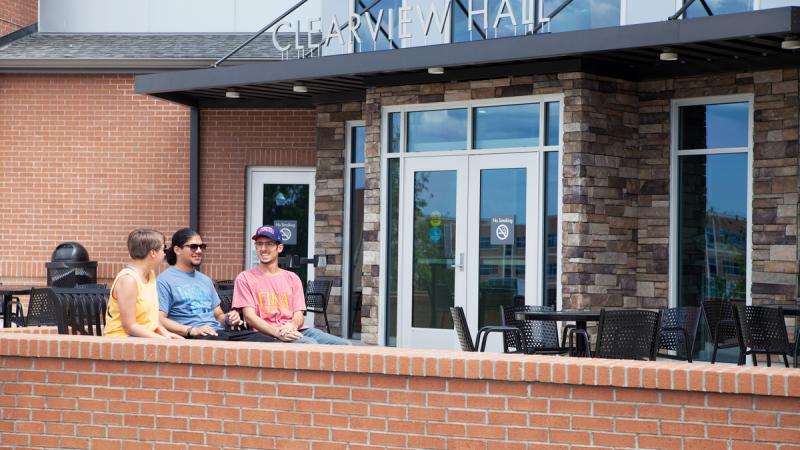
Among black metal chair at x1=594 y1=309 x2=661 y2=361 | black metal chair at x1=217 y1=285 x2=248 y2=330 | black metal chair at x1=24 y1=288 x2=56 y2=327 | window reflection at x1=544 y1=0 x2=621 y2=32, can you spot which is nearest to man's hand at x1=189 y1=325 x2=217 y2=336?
black metal chair at x1=217 y1=285 x2=248 y2=330

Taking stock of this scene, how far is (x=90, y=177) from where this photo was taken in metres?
18.0

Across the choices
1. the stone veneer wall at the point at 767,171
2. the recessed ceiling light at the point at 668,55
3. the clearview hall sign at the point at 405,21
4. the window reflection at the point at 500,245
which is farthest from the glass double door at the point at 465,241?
the recessed ceiling light at the point at 668,55

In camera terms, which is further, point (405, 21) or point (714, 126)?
point (405, 21)

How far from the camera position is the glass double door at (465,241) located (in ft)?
44.1

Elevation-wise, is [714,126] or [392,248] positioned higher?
[714,126]

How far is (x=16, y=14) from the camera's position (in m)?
18.8

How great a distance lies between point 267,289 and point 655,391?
12.4ft

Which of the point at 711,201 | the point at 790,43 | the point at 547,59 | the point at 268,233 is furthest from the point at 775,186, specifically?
the point at 268,233

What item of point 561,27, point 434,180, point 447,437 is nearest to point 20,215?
point 434,180

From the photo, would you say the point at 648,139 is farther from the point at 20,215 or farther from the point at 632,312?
the point at 20,215

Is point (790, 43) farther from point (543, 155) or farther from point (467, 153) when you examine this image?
point (467, 153)

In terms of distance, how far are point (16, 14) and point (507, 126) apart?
8947mm

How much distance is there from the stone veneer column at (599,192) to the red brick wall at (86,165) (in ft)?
22.7

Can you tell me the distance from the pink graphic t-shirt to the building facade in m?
3.81
